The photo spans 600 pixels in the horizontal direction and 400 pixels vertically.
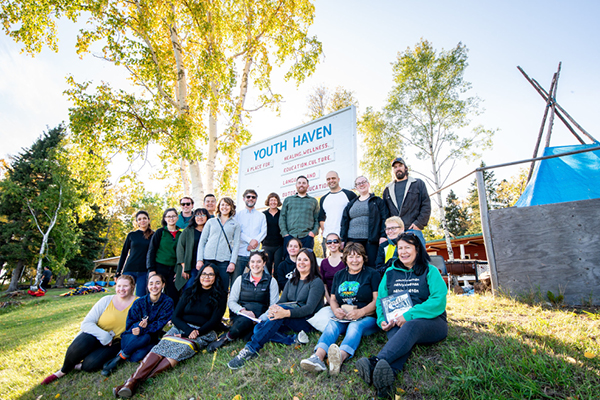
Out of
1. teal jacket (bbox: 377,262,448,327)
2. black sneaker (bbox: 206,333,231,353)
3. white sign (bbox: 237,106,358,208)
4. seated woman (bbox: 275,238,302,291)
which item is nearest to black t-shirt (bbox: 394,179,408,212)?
white sign (bbox: 237,106,358,208)

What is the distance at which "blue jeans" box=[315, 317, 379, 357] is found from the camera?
300cm

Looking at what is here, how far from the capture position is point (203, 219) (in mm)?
5121

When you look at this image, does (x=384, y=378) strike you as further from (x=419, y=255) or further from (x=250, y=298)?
(x=250, y=298)

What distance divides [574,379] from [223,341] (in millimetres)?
3653

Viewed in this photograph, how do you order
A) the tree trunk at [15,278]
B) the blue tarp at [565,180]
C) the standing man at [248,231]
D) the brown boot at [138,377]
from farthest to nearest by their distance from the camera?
the tree trunk at [15,278]
the blue tarp at [565,180]
the standing man at [248,231]
the brown boot at [138,377]

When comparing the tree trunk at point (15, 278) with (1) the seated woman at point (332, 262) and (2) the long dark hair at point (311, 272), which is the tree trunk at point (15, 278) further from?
(1) the seated woman at point (332, 262)

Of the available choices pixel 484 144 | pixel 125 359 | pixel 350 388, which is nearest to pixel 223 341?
pixel 125 359

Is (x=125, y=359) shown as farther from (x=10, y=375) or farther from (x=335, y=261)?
(x=335, y=261)

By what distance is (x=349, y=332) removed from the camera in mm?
3143

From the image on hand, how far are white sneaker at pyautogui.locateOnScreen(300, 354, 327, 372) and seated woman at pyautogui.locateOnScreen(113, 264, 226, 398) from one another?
1.79 meters

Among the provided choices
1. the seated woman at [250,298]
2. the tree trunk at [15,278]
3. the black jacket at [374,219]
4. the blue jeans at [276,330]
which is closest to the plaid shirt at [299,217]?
the black jacket at [374,219]

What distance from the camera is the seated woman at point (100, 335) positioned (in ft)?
13.5

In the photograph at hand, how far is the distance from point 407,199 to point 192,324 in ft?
11.7

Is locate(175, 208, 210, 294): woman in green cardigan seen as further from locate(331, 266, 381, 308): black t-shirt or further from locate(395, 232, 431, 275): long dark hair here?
locate(395, 232, 431, 275): long dark hair
